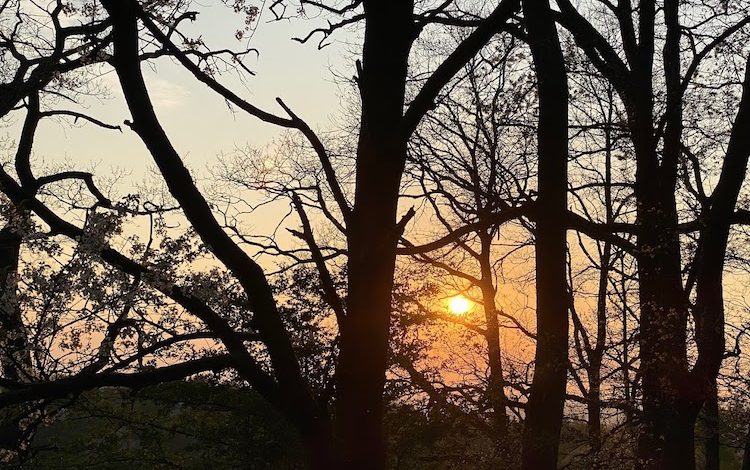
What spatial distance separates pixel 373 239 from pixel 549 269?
2.68 m

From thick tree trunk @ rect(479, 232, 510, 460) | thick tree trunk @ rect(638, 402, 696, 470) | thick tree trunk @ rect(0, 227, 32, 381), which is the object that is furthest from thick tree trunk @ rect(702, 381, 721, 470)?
thick tree trunk @ rect(0, 227, 32, 381)

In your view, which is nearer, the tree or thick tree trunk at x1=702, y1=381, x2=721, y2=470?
the tree

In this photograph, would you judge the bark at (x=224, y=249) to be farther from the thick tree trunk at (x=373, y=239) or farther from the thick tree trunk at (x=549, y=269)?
the thick tree trunk at (x=549, y=269)

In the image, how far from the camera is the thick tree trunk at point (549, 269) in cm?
734

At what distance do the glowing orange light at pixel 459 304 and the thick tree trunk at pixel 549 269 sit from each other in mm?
11105

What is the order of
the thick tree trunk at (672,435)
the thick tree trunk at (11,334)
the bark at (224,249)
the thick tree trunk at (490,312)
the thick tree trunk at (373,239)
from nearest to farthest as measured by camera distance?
1. the bark at (224,249)
2. the thick tree trunk at (373,239)
3. the thick tree trunk at (11,334)
4. the thick tree trunk at (672,435)
5. the thick tree trunk at (490,312)

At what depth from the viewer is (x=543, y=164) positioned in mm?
7672

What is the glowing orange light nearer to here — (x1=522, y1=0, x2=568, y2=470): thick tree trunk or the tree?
(x1=522, y1=0, x2=568, y2=470): thick tree trunk

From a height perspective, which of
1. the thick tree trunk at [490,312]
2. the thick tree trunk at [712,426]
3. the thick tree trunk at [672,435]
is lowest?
the thick tree trunk at [672,435]

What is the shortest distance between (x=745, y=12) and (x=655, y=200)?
273 cm

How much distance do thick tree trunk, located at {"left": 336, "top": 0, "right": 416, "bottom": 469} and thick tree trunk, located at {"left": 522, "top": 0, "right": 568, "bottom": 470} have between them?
242 cm

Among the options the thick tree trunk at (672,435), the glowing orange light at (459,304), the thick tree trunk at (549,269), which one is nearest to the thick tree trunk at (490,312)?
the glowing orange light at (459,304)

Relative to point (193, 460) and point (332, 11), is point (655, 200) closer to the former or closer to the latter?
point (332, 11)

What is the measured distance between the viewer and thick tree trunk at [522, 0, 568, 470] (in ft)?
24.1
